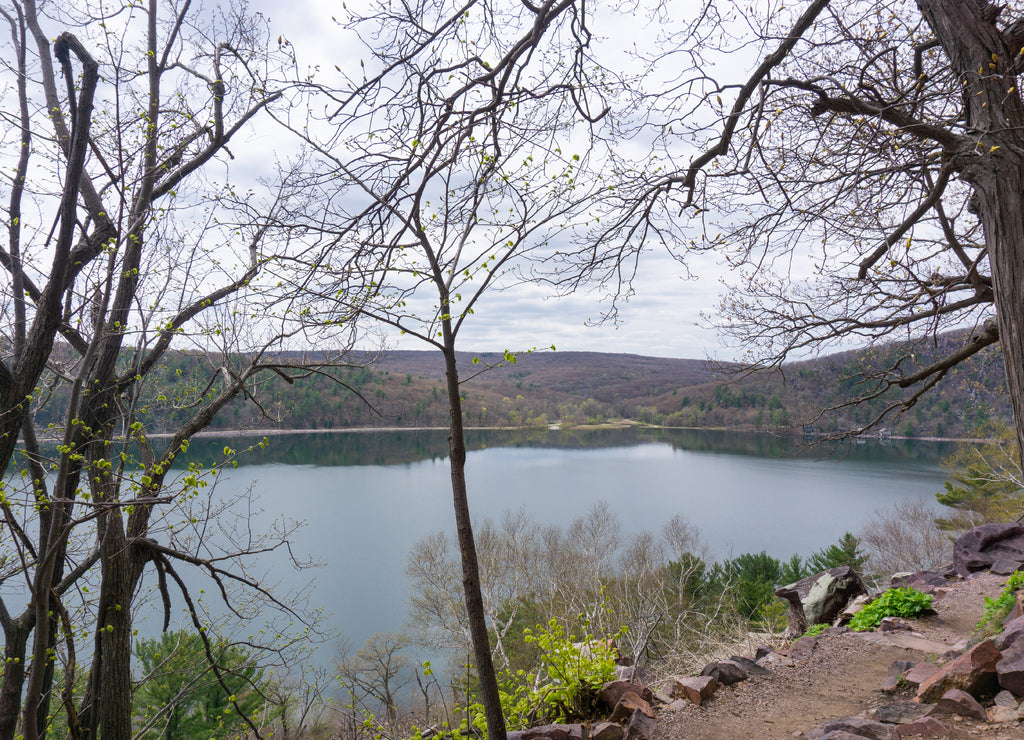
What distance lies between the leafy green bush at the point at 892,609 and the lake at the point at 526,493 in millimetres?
8091

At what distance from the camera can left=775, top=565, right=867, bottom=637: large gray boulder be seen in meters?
5.91

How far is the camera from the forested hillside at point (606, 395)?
537cm

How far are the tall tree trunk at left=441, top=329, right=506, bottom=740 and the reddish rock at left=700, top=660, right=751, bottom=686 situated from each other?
→ 192cm

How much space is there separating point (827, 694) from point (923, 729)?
117 cm

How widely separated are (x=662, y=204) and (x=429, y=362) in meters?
94.1

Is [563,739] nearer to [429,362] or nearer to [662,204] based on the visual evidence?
[662,204]

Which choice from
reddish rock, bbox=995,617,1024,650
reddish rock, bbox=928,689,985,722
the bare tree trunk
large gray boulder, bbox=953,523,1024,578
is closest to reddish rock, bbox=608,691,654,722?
reddish rock, bbox=928,689,985,722

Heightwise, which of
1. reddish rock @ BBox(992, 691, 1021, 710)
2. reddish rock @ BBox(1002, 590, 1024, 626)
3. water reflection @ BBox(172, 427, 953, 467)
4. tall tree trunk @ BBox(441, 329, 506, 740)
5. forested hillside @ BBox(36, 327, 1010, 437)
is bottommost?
water reflection @ BBox(172, 427, 953, 467)

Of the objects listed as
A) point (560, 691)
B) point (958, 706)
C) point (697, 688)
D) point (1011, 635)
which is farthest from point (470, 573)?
point (1011, 635)

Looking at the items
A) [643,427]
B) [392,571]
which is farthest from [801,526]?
[643,427]

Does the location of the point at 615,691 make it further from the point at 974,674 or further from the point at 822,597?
the point at 822,597

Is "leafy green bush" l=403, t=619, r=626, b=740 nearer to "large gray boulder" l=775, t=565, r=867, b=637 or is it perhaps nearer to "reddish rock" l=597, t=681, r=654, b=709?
"reddish rock" l=597, t=681, r=654, b=709

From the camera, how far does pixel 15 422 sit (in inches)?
129

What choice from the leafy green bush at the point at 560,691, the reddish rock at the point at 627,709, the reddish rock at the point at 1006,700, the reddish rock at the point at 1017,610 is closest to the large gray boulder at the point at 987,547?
the reddish rock at the point at 1017,610
